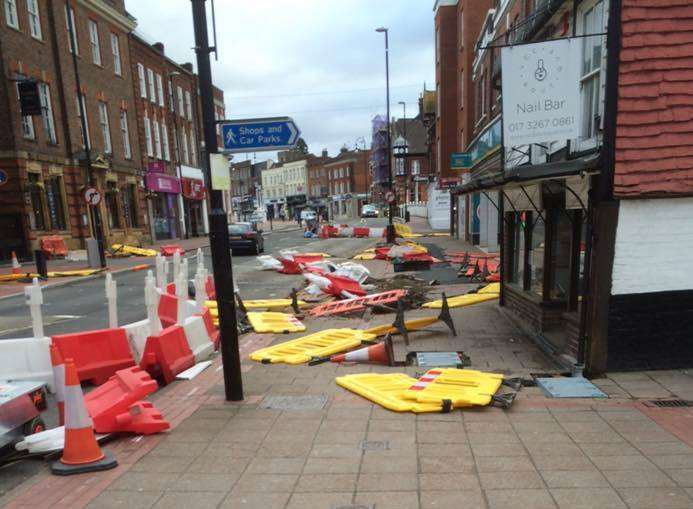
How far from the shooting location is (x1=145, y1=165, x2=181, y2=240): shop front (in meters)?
29.5

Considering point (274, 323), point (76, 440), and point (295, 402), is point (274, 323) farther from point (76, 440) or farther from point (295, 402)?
point (76, 440)

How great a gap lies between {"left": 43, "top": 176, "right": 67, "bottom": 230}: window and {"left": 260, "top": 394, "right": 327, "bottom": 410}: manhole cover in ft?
67.2

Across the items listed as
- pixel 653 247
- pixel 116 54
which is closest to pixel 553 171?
pixel 653 247

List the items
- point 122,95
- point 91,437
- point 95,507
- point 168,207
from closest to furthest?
point 95,507, point 91,437, point 122,95, point 168,207

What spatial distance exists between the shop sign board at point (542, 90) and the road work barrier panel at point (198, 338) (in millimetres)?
4635

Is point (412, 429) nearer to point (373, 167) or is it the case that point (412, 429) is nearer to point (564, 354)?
point (564, 354)

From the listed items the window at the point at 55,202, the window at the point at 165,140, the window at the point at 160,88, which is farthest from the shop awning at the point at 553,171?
the window at the point at 160,88

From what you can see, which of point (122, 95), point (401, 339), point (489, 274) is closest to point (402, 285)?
point (489, 274)

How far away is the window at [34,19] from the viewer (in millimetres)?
19719

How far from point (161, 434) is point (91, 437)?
616 mm

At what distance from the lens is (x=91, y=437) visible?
3428 millimetres

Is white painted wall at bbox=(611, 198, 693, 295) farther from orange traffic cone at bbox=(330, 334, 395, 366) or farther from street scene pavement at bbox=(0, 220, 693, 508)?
orange traffic cone at bbox=(330, 334, 395, 366)

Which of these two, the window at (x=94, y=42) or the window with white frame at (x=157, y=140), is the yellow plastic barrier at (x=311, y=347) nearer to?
the window at (x=94, y=42)

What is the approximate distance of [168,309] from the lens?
22.4ft
